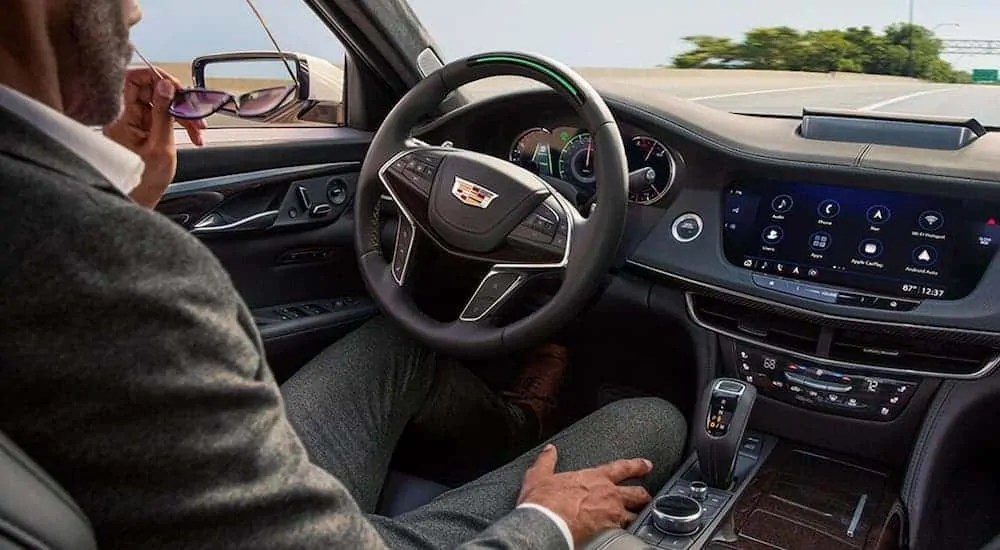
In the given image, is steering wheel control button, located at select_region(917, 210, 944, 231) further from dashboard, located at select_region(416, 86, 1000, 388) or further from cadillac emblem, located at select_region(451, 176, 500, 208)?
cadillac emblem, located at select_region(451, 176, 500, 208)

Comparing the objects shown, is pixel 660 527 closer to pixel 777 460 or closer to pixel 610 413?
pixel 610 413

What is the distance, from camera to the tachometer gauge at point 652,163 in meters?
2.27

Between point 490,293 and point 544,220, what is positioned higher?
point 544,220

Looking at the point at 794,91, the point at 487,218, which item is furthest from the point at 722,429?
the point at 794,91

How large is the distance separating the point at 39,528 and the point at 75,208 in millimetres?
258

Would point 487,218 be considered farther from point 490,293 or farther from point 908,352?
point 908,352

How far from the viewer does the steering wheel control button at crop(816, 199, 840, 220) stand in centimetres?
206

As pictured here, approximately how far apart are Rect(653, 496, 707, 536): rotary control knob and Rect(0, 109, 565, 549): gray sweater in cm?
99

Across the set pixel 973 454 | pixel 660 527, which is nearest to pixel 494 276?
pixel 660 527

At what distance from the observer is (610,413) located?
1.99m

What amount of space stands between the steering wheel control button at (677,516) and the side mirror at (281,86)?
1065mm

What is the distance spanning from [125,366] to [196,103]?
102cm

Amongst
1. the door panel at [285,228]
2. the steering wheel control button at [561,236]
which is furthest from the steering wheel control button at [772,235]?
the door panel at [285,228]

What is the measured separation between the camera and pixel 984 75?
2.17 meters
